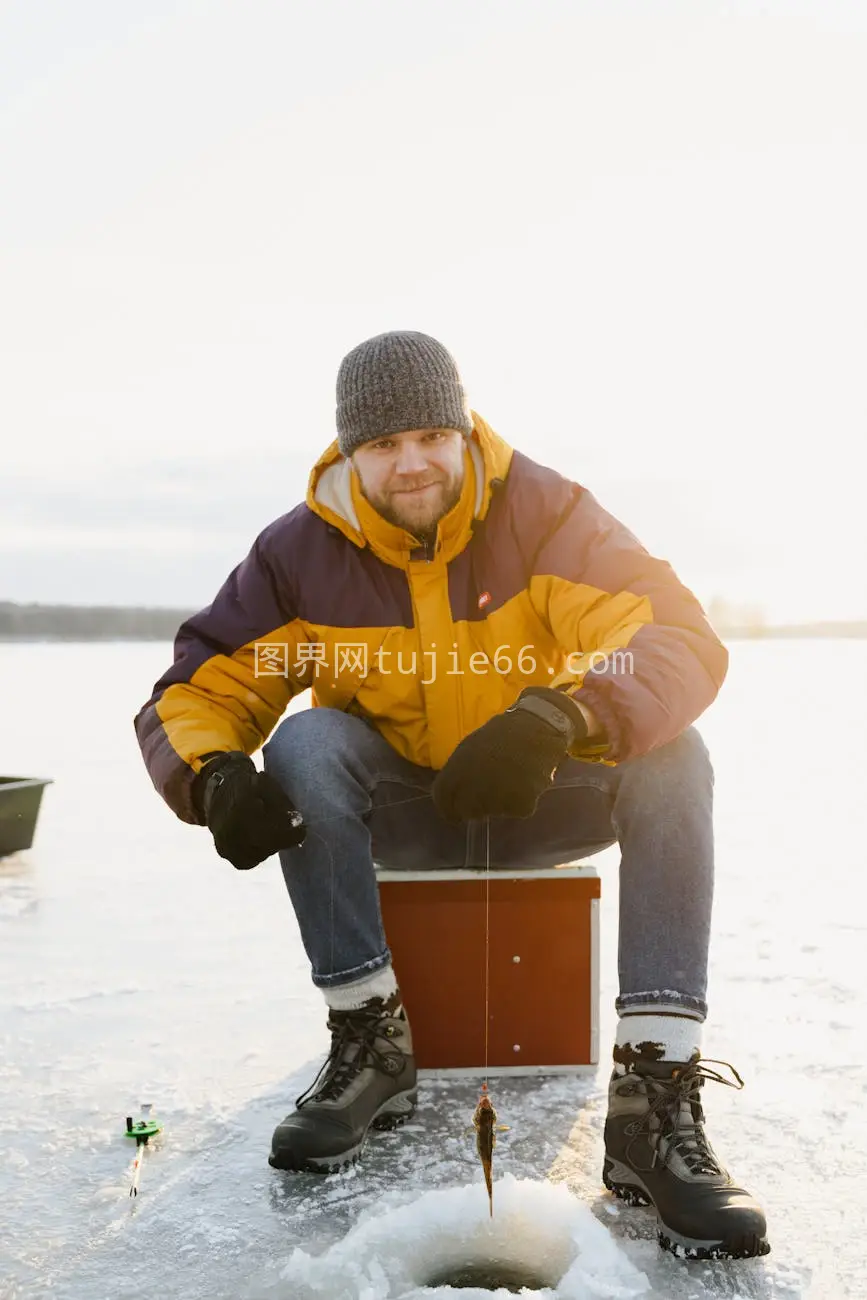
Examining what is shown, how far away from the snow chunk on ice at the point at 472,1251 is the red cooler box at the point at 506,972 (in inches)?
17.9

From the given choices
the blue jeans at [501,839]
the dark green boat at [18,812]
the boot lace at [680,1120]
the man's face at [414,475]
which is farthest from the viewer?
the dark green boat at [18,812]

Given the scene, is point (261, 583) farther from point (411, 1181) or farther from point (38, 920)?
point (38, 920)

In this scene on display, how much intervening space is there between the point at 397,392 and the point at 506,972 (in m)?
1.03

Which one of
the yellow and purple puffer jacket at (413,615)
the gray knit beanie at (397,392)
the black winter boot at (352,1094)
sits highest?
the gray knit beanie at (397,392)

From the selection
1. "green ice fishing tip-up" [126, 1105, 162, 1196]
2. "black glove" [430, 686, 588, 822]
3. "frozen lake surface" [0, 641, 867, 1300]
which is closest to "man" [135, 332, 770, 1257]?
"black glove" [430, 686, 588, 822]

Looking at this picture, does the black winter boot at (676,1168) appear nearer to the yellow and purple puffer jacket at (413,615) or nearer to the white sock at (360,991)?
the white sock at (360,991)

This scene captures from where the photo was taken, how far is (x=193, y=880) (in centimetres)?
374

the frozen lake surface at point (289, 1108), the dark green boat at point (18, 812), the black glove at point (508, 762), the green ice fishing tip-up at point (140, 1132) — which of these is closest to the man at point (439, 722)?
the black glove at point (508, 762)

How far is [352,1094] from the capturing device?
6.03ft

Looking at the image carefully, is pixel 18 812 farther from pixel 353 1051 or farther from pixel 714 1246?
pixel 714 1246

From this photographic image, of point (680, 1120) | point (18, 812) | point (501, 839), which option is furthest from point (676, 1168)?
point (18, 812)

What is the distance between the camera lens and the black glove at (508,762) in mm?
1640

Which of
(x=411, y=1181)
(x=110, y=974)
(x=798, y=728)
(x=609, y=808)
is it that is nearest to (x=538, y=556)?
(x=609, y=808)

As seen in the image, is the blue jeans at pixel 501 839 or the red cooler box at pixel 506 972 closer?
the blue jeans at pixel 501 839
